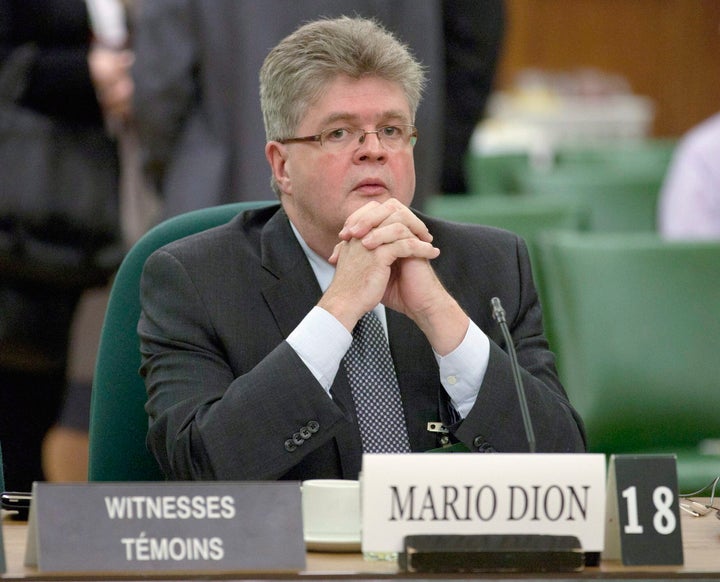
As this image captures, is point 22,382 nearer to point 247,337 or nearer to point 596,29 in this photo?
point 247,337

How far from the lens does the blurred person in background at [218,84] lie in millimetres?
3754

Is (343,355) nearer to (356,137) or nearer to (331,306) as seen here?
(331,306)

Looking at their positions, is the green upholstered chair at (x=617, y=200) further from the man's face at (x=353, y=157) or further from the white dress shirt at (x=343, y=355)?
the white dress shirt at (x=343, y=355)

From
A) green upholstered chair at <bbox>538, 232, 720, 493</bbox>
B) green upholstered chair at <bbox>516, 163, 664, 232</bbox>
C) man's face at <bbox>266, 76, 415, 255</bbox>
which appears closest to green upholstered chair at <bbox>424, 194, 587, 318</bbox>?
green upholstered chair at <bbox>538, 232, 720, 493</bbox>

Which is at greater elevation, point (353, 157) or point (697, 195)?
point (697, 195)

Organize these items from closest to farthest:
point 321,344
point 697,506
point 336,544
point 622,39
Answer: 1. point 336,544
2. point 697,506
3. point 321,344
4. point 622,39

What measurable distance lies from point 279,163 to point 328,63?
8.6 inches

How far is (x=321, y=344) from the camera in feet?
6.82

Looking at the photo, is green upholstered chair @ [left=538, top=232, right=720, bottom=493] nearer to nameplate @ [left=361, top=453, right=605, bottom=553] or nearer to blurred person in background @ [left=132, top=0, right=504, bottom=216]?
blurred person in background @ [left=132, top=0, right=504, bottom=216]

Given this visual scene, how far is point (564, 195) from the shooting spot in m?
5.63

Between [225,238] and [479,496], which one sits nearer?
[479,496]

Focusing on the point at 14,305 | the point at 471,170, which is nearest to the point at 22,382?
the point at 14,305

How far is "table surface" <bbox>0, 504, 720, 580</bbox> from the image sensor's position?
1.50 metres

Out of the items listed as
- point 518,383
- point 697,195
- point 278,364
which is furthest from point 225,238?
point 697,195
